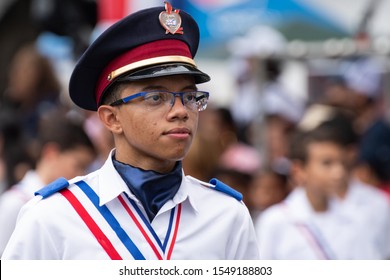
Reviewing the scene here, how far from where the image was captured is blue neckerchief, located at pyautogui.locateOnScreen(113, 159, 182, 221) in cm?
450

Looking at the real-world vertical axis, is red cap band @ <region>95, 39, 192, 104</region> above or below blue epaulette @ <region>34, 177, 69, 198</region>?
above

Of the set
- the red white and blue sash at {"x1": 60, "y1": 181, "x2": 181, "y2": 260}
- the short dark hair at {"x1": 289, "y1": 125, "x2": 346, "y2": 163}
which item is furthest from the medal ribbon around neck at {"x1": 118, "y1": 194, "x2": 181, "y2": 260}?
the short dark hair at {"x1": 289, "y1": 125, "x2": 346, "y2": 163}

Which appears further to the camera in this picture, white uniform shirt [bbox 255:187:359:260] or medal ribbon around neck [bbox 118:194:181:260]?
white uniform shirt [bbox 255:187:359:260]

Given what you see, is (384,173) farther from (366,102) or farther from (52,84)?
(52,84)

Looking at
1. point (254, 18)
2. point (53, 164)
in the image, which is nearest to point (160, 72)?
point (53, 164)

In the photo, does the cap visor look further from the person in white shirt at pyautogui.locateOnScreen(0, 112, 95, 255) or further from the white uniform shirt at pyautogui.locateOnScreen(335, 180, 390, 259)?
the white uniform shirt at pyautogui.locateOnScreen(335, 180, 390, 259)

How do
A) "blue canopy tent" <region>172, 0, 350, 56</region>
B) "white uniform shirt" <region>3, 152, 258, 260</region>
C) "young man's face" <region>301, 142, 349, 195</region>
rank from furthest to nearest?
"blue canopy tent" <region>172, 0, 350, 56</region> < "young man's face" <region>301, 142, 349, 195</region> < "white uniform shirt" <region>3, 152, 258, 260</region>

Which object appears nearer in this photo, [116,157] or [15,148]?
[116,157]

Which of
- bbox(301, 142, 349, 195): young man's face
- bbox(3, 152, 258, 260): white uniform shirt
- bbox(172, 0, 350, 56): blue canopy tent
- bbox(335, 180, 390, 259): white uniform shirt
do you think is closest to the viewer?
bbox(3, 152, 258, 260): white uniform shirt

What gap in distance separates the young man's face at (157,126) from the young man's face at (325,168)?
3163mm

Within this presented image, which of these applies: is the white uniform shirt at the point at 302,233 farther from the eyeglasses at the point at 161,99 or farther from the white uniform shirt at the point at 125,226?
the eyeglasses at the point at 161,99
